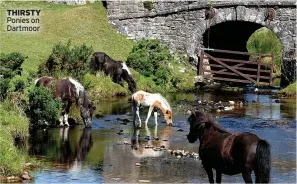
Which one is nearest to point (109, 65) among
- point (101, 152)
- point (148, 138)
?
point (148, 138)

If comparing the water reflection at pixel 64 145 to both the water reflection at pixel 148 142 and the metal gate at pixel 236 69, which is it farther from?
the metal gate at pixel 236 69

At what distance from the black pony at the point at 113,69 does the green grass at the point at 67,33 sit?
2870mm

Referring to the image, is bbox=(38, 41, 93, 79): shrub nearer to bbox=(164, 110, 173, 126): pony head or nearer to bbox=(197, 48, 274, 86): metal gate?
bbox=(164, 110, 173, 126): pony head

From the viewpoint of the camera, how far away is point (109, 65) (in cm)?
3781

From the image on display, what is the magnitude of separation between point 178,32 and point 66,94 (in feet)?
64.7

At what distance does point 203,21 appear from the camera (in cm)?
4522

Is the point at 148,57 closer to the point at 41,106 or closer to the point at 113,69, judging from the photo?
the point at 113,69

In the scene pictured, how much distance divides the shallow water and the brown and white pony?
1.60ft

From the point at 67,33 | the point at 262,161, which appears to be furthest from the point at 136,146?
the point at 67,33

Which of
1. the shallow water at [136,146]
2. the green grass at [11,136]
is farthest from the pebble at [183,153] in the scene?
the green grass at [11,136]

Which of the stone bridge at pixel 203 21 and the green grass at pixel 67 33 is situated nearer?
the green grass at pixel 67 33

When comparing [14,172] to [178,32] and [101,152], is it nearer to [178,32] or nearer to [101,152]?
[101,152]

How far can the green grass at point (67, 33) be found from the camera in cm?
4084

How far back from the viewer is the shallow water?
19781mm
